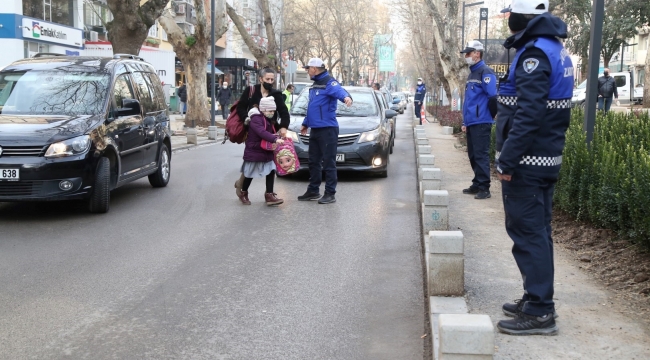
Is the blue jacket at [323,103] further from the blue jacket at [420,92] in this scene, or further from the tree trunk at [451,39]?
the blue jacket at [420,92]

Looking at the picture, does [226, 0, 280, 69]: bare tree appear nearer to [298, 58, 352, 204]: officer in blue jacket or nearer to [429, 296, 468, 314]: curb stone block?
[298, 58, 352, 204]: officer in blue jacket

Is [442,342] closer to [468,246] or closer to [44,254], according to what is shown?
[468,246]

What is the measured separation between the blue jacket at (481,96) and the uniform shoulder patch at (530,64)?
590cm

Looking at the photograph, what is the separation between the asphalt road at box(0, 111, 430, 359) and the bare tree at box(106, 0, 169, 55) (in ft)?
31.4

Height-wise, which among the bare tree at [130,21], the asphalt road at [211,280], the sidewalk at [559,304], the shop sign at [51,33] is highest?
the shop sign at [51,33]

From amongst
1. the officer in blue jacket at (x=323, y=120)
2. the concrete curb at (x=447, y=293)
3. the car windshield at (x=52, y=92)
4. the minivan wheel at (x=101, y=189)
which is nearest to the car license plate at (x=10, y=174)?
the minivan wheel at (x=101, y=189)

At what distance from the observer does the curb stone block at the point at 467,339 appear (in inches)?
144

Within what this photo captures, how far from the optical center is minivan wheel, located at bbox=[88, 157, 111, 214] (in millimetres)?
9234

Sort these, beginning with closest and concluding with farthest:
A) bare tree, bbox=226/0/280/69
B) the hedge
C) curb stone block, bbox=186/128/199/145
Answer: the hedge → curb stone block, bbox=186/128/199/145 → bare tree, bbox=226/0/280/69

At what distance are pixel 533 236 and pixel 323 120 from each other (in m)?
5.99

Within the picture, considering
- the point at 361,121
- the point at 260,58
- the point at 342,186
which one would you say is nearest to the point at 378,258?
the point at 342,186

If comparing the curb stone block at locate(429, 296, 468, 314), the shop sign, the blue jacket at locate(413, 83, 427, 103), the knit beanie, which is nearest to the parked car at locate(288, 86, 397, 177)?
the knit beanie

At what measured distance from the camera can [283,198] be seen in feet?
36.8

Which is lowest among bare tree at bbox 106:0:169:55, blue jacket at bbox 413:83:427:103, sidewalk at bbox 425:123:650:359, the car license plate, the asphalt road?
the asphalt road
